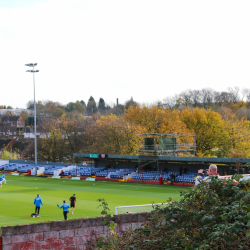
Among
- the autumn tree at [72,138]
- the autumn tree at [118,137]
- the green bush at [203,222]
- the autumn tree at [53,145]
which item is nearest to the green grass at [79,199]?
the green bush at [203,222]

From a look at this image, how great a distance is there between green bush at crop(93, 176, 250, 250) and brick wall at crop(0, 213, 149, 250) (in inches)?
70.8

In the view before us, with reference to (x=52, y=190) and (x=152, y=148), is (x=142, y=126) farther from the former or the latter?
(x=52, y=190)

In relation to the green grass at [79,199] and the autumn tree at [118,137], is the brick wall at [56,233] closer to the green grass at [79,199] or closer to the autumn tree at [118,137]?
the green grass at [79,199]

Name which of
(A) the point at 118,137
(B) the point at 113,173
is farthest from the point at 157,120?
(B) the point at 113,173

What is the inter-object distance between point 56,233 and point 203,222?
4.41 metres

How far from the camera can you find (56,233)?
948 centimetres

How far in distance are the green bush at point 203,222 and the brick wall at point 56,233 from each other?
5.90ft

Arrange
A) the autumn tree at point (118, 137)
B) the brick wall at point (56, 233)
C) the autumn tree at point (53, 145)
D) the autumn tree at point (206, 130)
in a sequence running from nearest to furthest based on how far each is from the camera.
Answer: the brick wall at point (56, 233) < the autumn tree at point (118, 137) < the autumn tree at point (206, 130) < the autumn tree at point (53, 145)

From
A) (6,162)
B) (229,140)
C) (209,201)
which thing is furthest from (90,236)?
(6,162)

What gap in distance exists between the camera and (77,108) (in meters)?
175

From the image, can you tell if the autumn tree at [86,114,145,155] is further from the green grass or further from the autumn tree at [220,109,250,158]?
the green grass

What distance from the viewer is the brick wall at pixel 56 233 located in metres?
9.04

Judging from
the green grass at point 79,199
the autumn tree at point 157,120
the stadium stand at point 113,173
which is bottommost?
the green grass at point 79,199

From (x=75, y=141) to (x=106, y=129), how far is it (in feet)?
46.0
